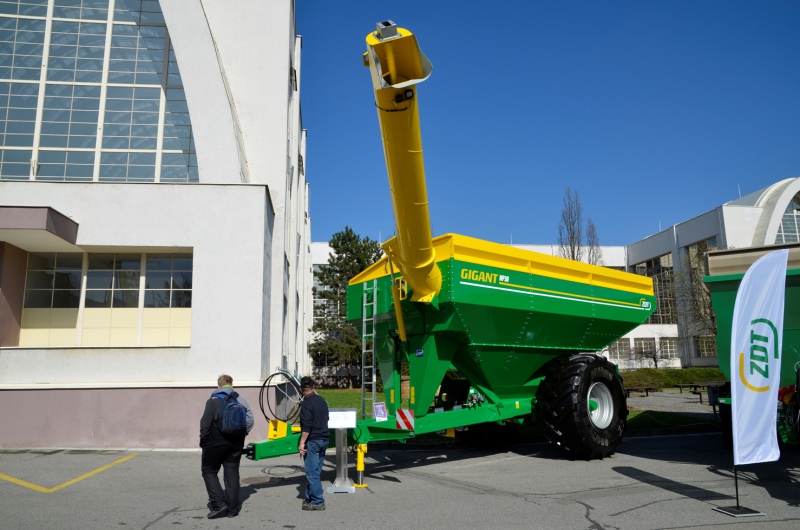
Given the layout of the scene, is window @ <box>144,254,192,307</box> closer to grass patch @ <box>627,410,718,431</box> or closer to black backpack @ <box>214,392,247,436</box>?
black backpack @ <box>214,392,247,436</box>

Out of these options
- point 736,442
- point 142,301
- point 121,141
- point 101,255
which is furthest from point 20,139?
point 736,442

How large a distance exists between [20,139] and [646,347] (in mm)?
47143

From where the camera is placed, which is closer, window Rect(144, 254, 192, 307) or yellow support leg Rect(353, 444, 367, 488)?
yellow support leg Rect(353, 444, 367, 488)

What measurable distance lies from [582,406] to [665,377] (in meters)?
26.3

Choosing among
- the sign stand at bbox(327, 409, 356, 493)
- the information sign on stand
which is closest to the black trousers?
the sign stand at bbox(327, 409, 356, 493)

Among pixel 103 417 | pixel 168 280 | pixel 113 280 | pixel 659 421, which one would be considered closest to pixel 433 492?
pixel 103 417

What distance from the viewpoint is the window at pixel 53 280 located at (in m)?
13.6

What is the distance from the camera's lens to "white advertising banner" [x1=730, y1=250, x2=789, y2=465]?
22.7ft

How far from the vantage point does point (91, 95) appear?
50.7ft

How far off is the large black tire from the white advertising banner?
2.92 m

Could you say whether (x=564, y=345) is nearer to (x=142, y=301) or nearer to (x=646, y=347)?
(x=142, y=301)

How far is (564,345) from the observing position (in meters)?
10.8

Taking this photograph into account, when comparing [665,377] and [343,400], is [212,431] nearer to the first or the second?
[343,400]

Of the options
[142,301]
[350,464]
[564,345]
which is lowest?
[350,464]
